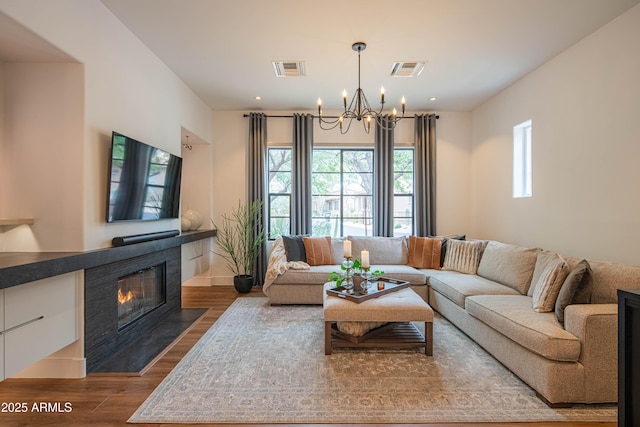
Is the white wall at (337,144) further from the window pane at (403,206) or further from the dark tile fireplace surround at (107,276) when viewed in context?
the dark tile fireplace surround at (107,276)

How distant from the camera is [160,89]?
3545 millimetres

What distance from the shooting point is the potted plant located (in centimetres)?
506

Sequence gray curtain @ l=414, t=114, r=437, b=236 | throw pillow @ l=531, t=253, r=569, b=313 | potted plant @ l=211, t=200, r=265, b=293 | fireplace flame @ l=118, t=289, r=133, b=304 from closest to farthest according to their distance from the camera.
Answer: throw pillow @ l=531, t=253, r=569, b=313 < fireplace flame @ l=118, t=289, r=133, b=304 < potted plant @ l=211, t=200, r=265, b=293 < gray curtain @ l=414, t=114, r=437, b=236

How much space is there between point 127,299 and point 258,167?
9.21 feet

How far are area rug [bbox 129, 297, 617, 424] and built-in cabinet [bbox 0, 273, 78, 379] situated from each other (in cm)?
76

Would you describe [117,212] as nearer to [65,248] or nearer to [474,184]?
[65,248]

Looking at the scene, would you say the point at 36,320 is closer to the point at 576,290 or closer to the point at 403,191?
the point at 576,290

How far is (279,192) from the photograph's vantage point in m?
5.35

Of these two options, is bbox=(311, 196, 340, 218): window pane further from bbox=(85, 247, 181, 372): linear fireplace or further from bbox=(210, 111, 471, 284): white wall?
bbox=(85, 247, 181, 372): linear fireplace

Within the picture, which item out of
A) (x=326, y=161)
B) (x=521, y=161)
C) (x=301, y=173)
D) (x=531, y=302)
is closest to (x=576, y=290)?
(x=531, y=302)

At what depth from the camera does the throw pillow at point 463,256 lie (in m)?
4.02

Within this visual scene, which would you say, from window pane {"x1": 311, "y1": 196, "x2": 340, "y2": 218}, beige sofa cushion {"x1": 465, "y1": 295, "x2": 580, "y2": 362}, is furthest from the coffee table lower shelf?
window pane {"x1": 311, "y1": 196, "x2": 340, "y2": 218}

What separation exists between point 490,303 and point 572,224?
1370 millimetres

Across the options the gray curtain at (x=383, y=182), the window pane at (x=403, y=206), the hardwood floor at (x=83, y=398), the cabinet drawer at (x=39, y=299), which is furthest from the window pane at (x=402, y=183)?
the cabinet drawer at (x=39, y=299)
